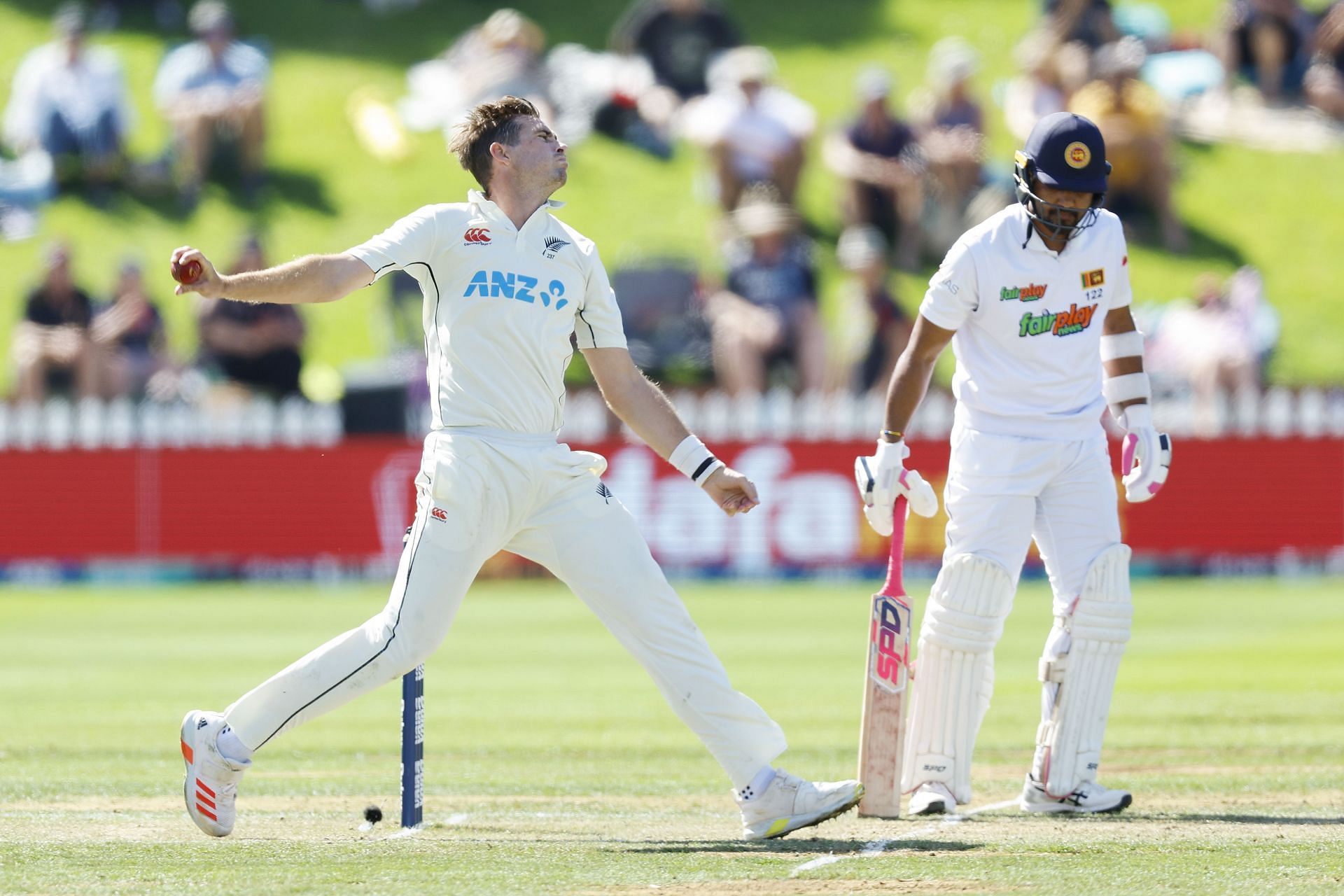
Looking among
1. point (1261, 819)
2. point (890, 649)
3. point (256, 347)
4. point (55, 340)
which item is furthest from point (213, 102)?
point (1261, 819)

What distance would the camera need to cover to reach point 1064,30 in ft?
81.4

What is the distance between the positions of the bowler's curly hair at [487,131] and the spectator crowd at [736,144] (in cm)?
1363

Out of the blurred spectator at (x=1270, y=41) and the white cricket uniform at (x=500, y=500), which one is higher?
the blurred spectator at (x=1270, y=41)

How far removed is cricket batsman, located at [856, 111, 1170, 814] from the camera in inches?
282

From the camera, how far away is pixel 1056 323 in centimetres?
722

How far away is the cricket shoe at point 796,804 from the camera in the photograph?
652 centimetres

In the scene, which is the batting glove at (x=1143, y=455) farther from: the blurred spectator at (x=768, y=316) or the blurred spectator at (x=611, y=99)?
the blurred spectator at (x=611, y=99)

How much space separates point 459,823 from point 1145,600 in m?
11.2

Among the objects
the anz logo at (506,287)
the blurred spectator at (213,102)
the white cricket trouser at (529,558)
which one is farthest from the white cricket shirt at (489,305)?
the blurred spectator at (213,102)

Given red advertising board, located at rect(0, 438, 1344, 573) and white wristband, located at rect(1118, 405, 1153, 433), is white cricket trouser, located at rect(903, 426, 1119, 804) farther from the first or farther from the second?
red advertising board, located at rect(0, 438, 1344, 573)

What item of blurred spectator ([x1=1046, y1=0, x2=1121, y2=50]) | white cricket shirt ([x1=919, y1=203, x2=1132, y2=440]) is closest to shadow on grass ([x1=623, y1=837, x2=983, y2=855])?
white cricket shirt ([x1=919, y1=203, x2=1132, y2=440])

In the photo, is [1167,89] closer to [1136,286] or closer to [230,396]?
[1136,286]

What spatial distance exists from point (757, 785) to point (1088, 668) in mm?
1495

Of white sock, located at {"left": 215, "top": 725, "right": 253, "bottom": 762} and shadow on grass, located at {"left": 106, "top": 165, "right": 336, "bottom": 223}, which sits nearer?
white sock, located at {"left": 215, "top": 725, "right": 253, "bottom": 762}
